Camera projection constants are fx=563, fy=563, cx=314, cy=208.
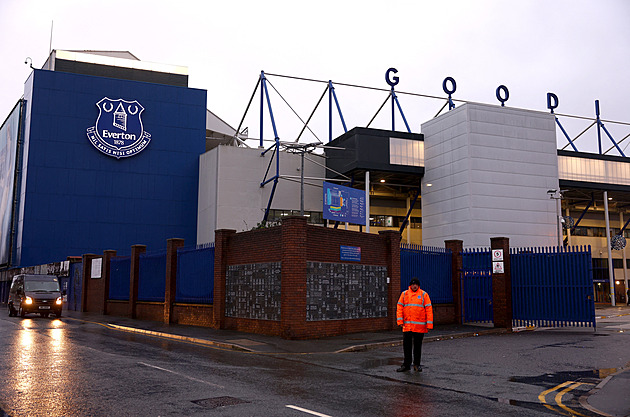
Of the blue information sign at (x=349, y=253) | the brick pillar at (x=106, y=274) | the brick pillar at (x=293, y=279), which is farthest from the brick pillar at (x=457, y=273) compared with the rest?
the brick pillar at (x=106, y=274)

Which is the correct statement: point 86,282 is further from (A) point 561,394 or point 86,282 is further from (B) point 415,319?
(A) point 561,394

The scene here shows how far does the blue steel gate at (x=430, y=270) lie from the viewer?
A: 878 inches

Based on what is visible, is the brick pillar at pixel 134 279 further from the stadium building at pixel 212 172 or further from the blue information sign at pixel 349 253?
the stadium building at pixel 212 172

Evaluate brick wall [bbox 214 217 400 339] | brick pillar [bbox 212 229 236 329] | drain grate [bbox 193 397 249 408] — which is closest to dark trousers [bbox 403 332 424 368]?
drain grate [bbox 193 397 249 408]

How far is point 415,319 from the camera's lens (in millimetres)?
11711

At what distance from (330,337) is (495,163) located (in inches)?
1106

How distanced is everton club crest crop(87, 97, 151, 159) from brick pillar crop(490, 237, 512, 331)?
36.1 metres

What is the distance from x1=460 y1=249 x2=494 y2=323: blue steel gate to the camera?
22969 millimetres

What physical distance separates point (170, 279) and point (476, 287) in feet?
43.3

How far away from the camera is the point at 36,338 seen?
58.0 ft

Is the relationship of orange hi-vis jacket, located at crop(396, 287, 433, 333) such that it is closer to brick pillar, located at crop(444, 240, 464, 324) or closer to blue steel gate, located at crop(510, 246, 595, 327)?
blue steel gate, located at crop(510, 246, 595, 327)

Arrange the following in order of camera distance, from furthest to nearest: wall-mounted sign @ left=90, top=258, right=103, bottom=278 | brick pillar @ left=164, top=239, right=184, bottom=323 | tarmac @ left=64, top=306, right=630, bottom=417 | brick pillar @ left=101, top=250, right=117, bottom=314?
1. wall-mounted sign @ left=90, top=258, right=103, bottom=278
2. brick pillar @ left=101, top=250, right=117, bottom=314
3. brick pillar @ left=164, top=239, right=184, bottom=323
4. tarmac @ left=64, top=306, right=630, bottom=417

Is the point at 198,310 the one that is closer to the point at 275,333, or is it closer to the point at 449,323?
the point at 275,333

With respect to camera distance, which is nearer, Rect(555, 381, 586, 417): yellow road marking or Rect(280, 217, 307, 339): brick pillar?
Rect(555, 381, 586, 417): yellow road marking
